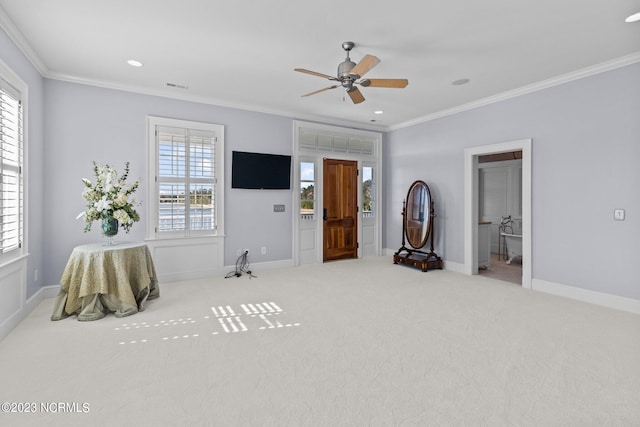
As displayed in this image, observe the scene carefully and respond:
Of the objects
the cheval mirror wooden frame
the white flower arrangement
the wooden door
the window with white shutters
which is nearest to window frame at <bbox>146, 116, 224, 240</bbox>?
the window with white shutters

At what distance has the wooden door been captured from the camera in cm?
621

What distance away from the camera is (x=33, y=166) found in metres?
3.62

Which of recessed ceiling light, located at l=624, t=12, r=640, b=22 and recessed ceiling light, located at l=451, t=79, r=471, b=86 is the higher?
recessed ceiling light, located at l=451, t=79, r=471, b=86

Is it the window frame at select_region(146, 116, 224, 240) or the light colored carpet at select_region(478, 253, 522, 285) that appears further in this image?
the light colored carpet at select_region(478, 253, 522, 285)

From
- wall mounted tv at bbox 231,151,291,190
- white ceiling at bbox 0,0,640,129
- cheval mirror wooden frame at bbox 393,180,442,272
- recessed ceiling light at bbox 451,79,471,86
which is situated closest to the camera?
white ceiling at bbox 0,0,640,129

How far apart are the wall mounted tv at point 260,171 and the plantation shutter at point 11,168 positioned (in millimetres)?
2561

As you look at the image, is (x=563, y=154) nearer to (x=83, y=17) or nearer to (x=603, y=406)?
(x=603, y=406)

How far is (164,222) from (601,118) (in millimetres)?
5825

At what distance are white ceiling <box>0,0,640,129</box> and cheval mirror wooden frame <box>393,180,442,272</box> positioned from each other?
1925 mm

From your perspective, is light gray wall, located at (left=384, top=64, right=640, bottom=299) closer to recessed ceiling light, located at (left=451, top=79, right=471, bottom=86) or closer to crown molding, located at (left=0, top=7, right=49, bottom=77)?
recessed ceiling light, located at (left=451, top=79, right=471, bottom=86)

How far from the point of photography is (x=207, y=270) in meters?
5.03

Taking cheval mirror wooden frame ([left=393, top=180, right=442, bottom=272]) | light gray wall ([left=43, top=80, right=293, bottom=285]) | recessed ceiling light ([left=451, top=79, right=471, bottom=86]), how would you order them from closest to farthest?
light gray wall ([left=43, top=80, right=293, bottom=285]) < recessed ceiling light ([left=451, top=79, right=471, bottom=86]) < cheval mirror wooden frame ([left=393, top=180, right=442, bottom=272])

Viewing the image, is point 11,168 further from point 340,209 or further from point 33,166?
point 340,209

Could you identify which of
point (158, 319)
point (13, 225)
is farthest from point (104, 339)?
point (13, 225)
